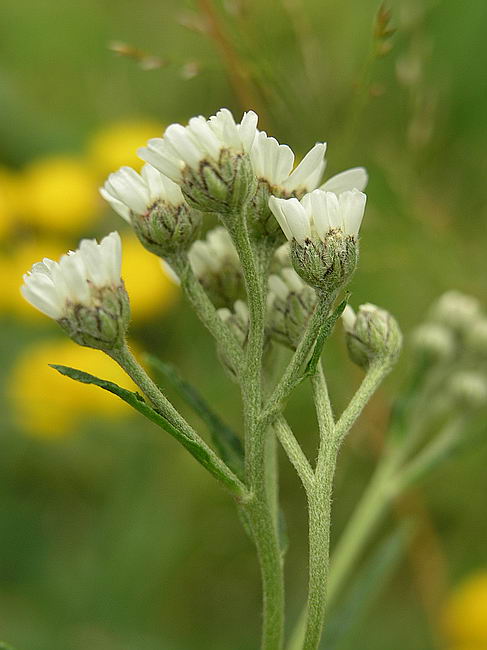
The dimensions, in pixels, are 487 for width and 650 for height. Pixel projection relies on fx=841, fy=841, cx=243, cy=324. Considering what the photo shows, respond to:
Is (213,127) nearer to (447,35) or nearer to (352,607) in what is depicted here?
(352,607)

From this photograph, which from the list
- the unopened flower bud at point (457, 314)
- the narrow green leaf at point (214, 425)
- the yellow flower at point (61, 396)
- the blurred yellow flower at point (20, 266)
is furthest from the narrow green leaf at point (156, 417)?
the blurred yellow flower at point (20, 266)

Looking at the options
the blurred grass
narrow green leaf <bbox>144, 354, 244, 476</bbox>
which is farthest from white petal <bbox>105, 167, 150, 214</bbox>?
the blurred grass

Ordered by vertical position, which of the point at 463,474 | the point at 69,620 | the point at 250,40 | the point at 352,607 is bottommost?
the point at 69,620

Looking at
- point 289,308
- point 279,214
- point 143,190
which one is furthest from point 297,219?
point 143,190

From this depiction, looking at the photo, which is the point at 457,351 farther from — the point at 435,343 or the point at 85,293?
the point at 85,293

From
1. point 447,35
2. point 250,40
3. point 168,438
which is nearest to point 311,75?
point 250,40

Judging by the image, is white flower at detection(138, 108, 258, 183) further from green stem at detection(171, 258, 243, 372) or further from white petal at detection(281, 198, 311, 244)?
green stem at detection(171, 258, 243, 372)
